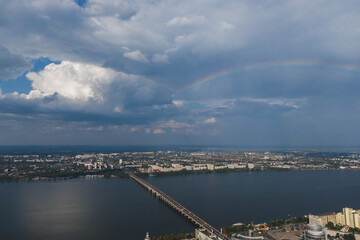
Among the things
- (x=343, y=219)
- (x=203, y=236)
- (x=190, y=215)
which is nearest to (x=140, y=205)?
(x=190, y=215)

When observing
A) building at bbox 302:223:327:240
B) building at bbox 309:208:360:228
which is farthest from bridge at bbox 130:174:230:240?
building at bbox 309:208:360:228

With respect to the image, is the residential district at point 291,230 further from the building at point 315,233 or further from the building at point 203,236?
the building at point 315,233

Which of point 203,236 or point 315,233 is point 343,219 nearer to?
point 315,233

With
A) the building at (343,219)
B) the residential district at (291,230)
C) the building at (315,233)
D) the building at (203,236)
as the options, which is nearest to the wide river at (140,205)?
the residential district at (291,230)

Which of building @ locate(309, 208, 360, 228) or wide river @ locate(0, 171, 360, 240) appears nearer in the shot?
building @ locate(309, 208, 360, 228)

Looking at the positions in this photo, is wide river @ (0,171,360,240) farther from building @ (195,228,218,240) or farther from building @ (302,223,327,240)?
building @ (302,223,327,240)

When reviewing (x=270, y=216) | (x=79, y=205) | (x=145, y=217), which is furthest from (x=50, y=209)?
(x=270, y=216)
